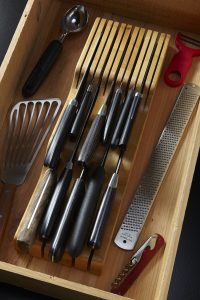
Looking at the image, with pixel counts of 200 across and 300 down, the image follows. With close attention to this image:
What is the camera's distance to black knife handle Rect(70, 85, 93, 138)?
63 cm

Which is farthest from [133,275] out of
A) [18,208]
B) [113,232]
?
[18,208]

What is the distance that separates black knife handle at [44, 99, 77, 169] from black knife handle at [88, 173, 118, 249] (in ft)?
0.24

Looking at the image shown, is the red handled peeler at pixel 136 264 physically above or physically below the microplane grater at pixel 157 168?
below

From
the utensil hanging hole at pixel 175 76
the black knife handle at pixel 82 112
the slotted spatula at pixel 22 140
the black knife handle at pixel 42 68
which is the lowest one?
the slotted spatula at pixel 22 140

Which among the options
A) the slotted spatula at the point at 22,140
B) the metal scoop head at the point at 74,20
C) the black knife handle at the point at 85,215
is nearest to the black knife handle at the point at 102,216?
the black knife handle at the point at 85,215

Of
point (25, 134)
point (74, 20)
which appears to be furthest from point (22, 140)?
point (74, 20)

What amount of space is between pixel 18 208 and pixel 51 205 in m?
0.07

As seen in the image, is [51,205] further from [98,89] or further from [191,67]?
[191,67]

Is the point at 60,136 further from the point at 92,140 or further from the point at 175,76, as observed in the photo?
the point at 175,76

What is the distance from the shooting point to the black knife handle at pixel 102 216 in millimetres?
573

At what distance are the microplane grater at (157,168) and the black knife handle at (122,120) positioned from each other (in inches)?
2.5

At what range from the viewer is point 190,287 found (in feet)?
2.21

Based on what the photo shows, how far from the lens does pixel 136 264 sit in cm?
60

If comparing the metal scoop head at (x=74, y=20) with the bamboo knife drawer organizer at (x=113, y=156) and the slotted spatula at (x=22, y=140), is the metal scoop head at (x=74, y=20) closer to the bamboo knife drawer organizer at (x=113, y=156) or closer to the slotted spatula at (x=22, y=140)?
the bamboo knife drawer organizer at (x=113, y=156)
